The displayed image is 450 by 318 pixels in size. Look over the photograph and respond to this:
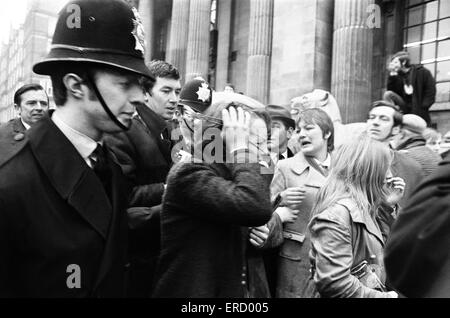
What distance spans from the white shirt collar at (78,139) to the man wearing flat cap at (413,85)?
24.9 ft

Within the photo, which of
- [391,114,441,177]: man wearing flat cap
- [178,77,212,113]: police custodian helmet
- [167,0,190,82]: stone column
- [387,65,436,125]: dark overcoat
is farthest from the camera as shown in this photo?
[167,0,190,82]: stone column

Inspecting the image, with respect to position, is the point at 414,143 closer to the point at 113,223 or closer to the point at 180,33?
the point at 113,223

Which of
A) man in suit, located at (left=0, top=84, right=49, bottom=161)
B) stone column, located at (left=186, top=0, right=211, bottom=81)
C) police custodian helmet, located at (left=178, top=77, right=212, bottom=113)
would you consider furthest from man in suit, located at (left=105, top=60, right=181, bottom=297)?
stone column, located at (left=186, top=0, right=211, bottom=81)

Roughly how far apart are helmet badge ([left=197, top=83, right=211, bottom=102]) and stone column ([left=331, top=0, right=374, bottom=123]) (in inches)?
303

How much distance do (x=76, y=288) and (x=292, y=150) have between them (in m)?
4.75

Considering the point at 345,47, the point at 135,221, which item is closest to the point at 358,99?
the point at 345,47

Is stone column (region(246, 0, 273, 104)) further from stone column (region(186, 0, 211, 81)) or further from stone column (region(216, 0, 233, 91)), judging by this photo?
stone column (region(216, 0, 233, 91))

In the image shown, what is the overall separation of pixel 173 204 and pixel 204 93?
1358 millimetres

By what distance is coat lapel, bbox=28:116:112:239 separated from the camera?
1.68 m

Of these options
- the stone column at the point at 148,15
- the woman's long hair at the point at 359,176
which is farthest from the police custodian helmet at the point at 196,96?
the stone column at the point at 148,15

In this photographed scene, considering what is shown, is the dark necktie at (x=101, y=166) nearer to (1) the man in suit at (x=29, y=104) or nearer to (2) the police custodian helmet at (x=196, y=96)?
(2) the police custodian helmet at (x=196, y=96)

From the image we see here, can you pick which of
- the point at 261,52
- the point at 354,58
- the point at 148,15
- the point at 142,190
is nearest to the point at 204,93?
the point at 142,190

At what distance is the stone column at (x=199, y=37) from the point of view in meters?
16.6
